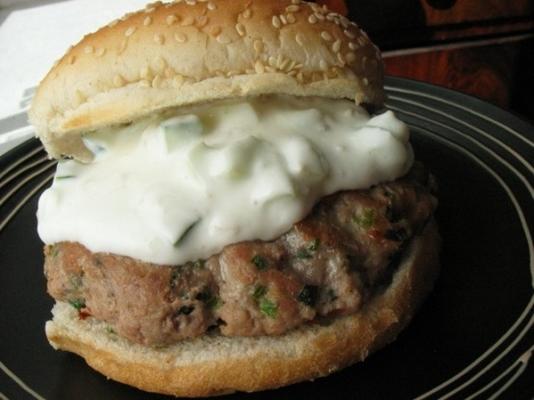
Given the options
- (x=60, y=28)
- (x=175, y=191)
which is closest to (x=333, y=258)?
(x=175, y=191)

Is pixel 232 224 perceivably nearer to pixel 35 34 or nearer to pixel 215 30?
pixel 215 30

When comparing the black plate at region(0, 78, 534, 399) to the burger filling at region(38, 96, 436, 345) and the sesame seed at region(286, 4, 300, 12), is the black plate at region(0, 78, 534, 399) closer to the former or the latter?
the burger filling at region(38, 96, 436, 345)

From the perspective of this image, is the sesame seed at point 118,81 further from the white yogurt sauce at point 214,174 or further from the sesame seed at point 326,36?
the sesame seed at point 326,36

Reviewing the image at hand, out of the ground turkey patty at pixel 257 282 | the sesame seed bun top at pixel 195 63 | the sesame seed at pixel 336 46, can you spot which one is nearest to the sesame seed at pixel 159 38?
the sesame seed bun top at pixel 195 63

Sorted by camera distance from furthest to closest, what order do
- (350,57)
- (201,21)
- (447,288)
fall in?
(447,288), (350,57), (201,21)

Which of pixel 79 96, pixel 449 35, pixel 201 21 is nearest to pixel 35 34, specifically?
pixel 449 35

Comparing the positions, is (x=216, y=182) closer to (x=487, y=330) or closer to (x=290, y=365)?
(x=290, y=365)

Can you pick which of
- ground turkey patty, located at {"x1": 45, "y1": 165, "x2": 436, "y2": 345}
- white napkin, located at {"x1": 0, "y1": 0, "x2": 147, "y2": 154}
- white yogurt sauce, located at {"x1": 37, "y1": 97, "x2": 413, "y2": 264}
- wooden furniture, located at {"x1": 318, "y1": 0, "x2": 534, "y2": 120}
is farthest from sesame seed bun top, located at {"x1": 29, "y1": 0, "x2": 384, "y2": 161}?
white napkin, located at {"x1": 0, "y1": 0, "x2": 147, "y2": 154}
